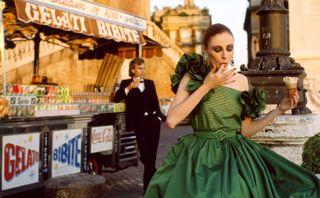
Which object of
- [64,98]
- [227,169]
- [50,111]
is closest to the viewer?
[227,169]

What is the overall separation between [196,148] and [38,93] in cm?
511

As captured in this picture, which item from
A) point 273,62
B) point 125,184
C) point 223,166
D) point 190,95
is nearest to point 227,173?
point 223,166

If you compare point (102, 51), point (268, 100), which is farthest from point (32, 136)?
point (102, 51)

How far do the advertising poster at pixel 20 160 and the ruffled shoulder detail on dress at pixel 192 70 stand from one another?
3.74 meters

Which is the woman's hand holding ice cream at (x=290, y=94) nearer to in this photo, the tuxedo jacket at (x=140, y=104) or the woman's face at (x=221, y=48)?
the woman's face at (x=221, y=48)

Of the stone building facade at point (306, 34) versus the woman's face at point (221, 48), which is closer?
the woman's face at point (221, 48)

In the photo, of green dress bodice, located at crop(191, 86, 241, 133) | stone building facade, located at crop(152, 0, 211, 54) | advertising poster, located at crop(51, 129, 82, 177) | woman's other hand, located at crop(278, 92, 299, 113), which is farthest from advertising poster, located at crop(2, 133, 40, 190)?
stone building facade, located at crop(152, 0, 211, 54)

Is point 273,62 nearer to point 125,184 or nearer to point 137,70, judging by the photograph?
point 137,70

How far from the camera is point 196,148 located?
2943mm

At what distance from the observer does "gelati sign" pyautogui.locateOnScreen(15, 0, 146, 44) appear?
25.4 feet

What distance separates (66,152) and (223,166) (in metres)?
4.91

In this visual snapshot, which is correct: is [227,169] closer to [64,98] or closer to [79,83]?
[64,98]

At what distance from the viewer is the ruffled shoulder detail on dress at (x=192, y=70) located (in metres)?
2.98

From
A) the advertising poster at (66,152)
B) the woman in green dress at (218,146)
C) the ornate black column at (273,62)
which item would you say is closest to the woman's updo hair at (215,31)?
the woman in green dress at (218,146)
